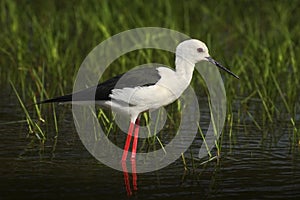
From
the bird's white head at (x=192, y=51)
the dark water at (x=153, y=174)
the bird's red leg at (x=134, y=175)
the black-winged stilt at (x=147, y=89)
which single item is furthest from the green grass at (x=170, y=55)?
the bird's white head at (x=192, y=51)

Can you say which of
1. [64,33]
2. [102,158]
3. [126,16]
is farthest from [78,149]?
[126,16]

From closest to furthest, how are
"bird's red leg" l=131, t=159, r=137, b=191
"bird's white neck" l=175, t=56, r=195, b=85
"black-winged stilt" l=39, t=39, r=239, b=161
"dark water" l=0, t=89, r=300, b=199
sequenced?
"dark water" l=0, t=89, r=300, b=199
"bird's red leg" l=131, t=159, r=137, b=191
"black-winged stilt" l=39, t=39, r=239, b=161
"bird's white neck" l=175, t=56, r=195, b=85

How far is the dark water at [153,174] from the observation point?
5840 millimetres

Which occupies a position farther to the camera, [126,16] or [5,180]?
[126,16]

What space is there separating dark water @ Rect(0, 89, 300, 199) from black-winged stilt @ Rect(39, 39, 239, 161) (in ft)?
1.70

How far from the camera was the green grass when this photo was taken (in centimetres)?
863

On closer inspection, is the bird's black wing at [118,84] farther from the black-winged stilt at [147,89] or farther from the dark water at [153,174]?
the dark water at [153,174]

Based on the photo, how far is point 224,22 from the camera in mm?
12773

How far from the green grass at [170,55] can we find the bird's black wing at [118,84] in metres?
0.43

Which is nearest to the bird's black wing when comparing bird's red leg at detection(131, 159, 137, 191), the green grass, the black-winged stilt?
the black-winged stilt

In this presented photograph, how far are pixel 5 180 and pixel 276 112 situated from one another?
3.60m

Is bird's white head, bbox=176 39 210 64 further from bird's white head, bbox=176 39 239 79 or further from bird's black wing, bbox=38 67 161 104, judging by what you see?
bird's black wing, bbox=38 67 161 104

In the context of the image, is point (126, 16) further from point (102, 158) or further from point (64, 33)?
point (102, 158)

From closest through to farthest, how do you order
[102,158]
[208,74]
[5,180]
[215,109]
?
1. [5,180]
2. [102,158]
3. [215,109]
4. [208,74]
